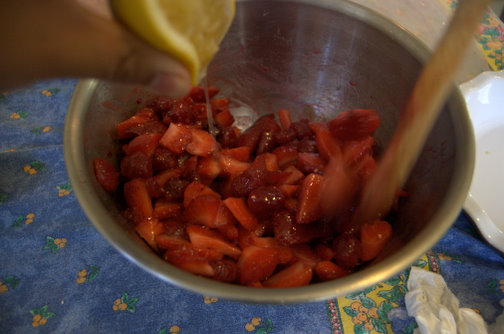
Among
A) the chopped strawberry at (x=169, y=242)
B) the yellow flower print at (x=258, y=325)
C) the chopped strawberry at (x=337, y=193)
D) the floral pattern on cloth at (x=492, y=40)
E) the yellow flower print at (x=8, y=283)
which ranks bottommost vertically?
the yellow flower print at (x=8, y=283)

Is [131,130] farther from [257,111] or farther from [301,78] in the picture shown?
[301,78]

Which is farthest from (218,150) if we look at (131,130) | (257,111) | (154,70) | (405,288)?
(405,288)

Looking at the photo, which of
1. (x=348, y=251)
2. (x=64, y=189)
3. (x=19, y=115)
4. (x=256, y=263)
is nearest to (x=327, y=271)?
(x=348, y=251)

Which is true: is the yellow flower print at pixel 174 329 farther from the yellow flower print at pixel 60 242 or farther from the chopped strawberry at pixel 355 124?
the chopped strawberry at pixel 355 124

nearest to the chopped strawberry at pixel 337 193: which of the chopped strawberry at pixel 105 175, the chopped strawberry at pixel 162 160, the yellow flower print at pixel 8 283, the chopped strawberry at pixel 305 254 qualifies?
the chopped strawberry at pixel 305 254

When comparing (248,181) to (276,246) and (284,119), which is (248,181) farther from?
(284,119)
